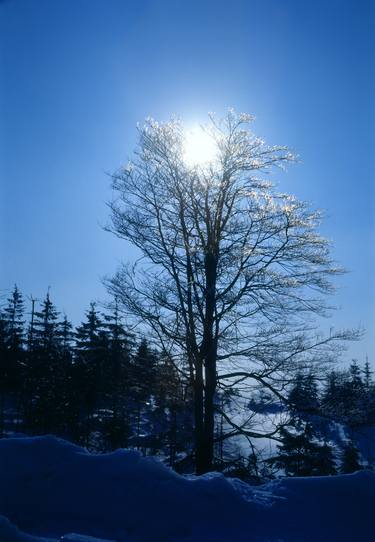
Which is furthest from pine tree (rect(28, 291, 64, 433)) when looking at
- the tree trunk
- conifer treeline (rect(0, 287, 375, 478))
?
the tree trunk

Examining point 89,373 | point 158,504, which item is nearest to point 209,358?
point 158,504

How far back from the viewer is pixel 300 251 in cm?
940

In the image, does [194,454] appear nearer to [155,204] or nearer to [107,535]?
[155,204]

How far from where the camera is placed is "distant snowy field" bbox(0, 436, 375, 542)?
162 inches

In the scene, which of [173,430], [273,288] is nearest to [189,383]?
[173,430]

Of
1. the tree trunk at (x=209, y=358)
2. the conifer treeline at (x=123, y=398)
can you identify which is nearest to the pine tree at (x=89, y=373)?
the conifer treeline at (x=123, y=398)

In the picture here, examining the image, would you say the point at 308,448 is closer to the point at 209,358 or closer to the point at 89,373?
the point at 209,358

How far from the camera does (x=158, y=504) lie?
173 inches

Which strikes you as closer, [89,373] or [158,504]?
[158,504]

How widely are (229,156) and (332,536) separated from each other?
23.6 feet

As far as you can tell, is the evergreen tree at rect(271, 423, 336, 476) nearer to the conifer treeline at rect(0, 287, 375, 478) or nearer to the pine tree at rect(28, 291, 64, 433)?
the conifer treeline at rect(0, 287, 375, 478)

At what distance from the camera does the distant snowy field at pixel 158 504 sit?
4113 mm

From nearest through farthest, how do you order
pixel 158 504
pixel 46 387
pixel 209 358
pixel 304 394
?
pixel 158 504 < pixel 304 394 < pixel 209 358 < pixel 46 387

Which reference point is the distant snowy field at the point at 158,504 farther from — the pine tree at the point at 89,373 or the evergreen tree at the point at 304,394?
the pine tree at the point at 89,373
